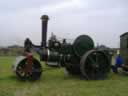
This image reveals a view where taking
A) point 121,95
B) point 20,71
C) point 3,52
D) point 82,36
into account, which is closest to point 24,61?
point 20,71

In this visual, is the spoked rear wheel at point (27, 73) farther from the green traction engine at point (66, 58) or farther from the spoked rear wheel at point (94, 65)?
the spoked rear wheel at point (94, 65)

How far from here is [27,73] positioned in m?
9.41

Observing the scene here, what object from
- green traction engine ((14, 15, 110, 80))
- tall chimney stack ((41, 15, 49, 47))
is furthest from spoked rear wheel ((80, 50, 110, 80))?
tall chimney stack ((41, 15, 49, 47))

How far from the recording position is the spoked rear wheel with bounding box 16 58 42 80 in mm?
9416

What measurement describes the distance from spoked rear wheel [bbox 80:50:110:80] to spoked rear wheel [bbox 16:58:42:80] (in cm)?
166

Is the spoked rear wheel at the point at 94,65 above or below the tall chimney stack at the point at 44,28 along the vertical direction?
below

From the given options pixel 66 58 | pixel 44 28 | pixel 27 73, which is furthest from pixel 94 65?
pixel 27 73

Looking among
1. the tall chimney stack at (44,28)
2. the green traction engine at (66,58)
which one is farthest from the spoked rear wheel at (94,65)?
the tall chimney stack at (44,28)

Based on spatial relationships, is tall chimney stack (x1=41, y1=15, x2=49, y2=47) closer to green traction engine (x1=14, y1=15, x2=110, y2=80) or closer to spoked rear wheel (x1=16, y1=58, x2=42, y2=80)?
green traction engine (x1=14, y1=15, x2=110, y2=80)

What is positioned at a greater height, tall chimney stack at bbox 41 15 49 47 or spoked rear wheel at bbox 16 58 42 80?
tall chimney stack at bbox 41 15 49 47

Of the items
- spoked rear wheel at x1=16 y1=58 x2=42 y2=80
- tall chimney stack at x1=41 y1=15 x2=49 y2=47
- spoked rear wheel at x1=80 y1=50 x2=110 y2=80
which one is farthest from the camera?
tall chimney stack at x1=41 y1=15 x2=49 y2=47

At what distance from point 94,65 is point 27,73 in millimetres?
2546

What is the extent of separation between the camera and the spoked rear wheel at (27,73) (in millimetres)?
9416

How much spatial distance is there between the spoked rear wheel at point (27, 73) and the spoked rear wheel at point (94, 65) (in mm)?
1656
